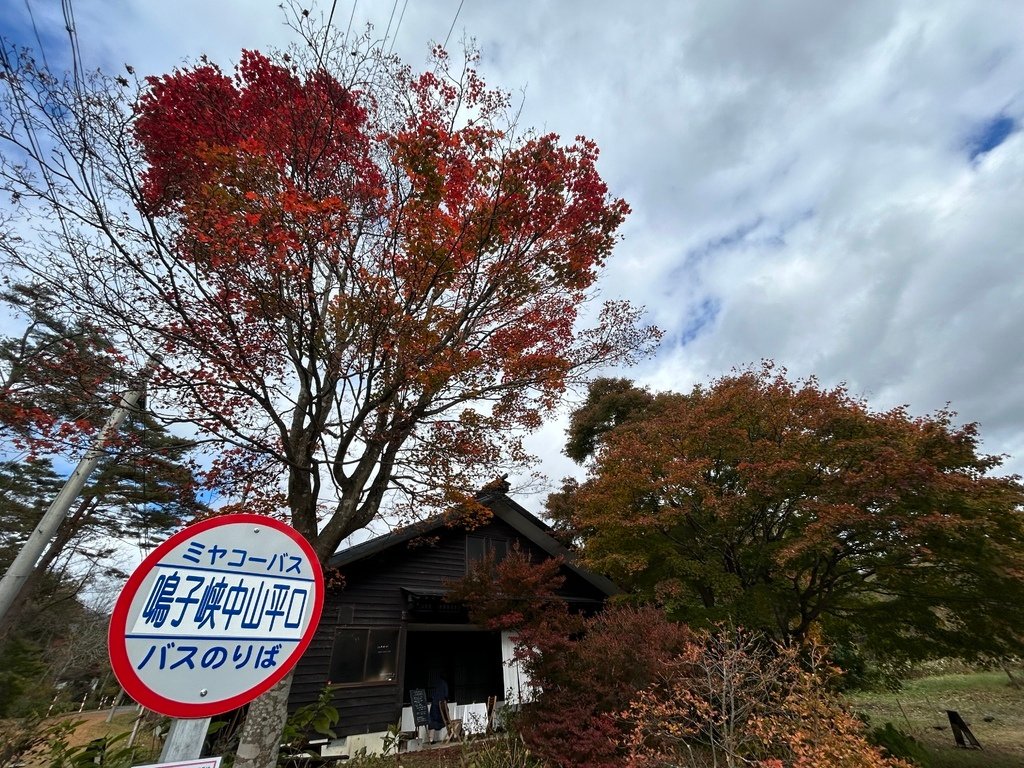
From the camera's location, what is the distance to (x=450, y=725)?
9.69 metres

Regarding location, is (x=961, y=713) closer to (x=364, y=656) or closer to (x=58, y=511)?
(x=364, y=656)

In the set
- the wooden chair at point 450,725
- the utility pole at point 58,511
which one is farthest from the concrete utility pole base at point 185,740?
the wooden chair at point 450,725

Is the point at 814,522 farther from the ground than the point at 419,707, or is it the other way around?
the point at 814,522

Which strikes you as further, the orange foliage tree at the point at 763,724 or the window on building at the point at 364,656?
the window on building at the point at 364,656

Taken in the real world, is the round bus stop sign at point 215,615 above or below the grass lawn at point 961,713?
above

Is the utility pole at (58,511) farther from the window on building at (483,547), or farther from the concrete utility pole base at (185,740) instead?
the window on building at (483,547)

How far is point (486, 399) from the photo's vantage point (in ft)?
23.5

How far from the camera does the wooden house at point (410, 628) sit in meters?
10.2

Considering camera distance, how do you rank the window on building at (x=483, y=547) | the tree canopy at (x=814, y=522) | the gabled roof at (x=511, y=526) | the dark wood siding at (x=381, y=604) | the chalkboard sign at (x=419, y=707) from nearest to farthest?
the tree canopy at (x=814, y=522) → the dark wood siding at (x=381, y=604) → the chalkboard sign at (x=419, y=707) → the gabled roof at (x=511, y=526) → the window on building at (x=483, y=547)

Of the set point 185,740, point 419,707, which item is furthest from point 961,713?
point 185,740

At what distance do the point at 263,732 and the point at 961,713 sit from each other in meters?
22.8

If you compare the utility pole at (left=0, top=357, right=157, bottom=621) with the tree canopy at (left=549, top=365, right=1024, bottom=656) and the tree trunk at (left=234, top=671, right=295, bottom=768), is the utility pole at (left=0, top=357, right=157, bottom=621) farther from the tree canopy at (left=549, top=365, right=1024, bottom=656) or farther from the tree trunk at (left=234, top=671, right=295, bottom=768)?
the tree canopy at (left=549, top=365, right=1024, bottom=656)

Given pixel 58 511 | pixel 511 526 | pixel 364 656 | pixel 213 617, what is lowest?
pixel 213 617

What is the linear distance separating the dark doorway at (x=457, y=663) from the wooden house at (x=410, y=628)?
0.09ft
